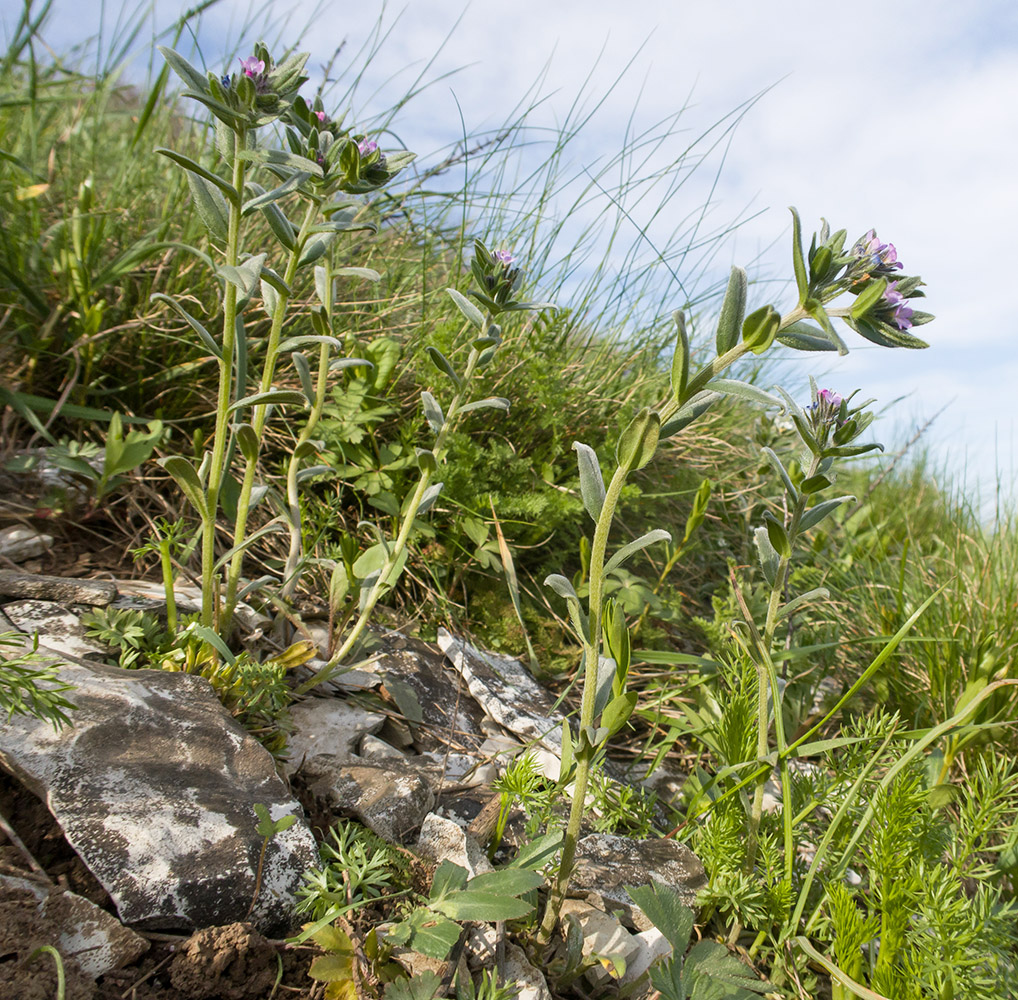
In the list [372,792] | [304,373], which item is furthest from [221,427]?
[372,792]

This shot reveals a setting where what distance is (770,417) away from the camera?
3631 mm

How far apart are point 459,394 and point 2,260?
6.21 ft

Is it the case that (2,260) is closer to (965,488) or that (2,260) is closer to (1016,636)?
(1016,636)

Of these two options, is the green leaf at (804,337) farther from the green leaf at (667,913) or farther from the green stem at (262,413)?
the green stem at (262,413)

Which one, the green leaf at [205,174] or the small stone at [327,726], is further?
the small stone at [327,726]

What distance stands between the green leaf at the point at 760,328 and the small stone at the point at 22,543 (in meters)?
A: 2.00

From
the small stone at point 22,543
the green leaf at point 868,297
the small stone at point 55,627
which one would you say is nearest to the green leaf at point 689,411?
the green leaf at point 868,297

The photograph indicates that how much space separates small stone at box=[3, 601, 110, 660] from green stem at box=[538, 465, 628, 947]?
115 cm

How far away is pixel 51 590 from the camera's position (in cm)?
188

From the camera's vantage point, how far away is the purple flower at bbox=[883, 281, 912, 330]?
1383 mm

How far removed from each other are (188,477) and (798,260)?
1331mm

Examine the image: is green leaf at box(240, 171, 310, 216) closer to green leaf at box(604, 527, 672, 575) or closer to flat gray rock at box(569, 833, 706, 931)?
green leaf at box(604, 527, 672, 575)

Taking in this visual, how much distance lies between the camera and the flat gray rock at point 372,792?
1.60 meters

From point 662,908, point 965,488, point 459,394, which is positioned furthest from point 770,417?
point 662,908
